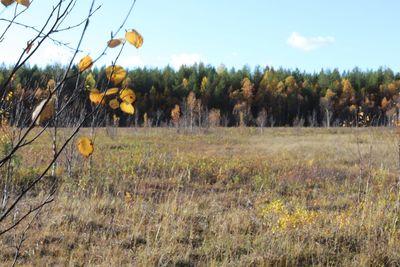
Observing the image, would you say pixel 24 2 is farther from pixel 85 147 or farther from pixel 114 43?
pixel 85 147

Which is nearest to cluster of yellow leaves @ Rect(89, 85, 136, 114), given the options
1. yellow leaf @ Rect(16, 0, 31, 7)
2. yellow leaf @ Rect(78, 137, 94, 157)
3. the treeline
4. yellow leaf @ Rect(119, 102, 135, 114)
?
yellow leaf @ Rect(119, 102, 135, 114)

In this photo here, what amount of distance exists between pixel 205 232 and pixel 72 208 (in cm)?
162

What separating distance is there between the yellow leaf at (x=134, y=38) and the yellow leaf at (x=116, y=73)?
0.37ft

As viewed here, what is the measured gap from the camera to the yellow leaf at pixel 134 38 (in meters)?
1.04

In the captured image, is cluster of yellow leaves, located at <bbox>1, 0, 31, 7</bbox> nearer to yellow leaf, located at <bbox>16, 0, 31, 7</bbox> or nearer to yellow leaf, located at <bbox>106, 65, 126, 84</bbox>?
yellow leaf, located at <bbox>16, 0, 31, 7</bbox>

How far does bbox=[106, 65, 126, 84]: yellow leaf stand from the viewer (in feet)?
3.69

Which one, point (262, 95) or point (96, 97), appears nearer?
point (96, 97)

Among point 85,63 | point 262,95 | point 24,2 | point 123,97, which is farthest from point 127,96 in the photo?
point 262,95

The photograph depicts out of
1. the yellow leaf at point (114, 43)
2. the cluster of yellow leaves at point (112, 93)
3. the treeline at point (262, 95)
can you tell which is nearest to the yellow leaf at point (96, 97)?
the cluster of yellow leaves at point (112, 93)

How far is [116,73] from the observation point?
1.14 metres

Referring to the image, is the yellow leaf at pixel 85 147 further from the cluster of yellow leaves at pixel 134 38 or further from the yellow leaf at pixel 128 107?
the cluster of yellow leaves at pixel 134 38

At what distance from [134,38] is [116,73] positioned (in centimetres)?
13

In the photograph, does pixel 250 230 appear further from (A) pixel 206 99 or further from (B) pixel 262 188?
(A) pixel 206 99

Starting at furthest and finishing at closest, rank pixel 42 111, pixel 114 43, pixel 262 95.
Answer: pixel 262 95 → pixel 114 43 → pixel 42 111
